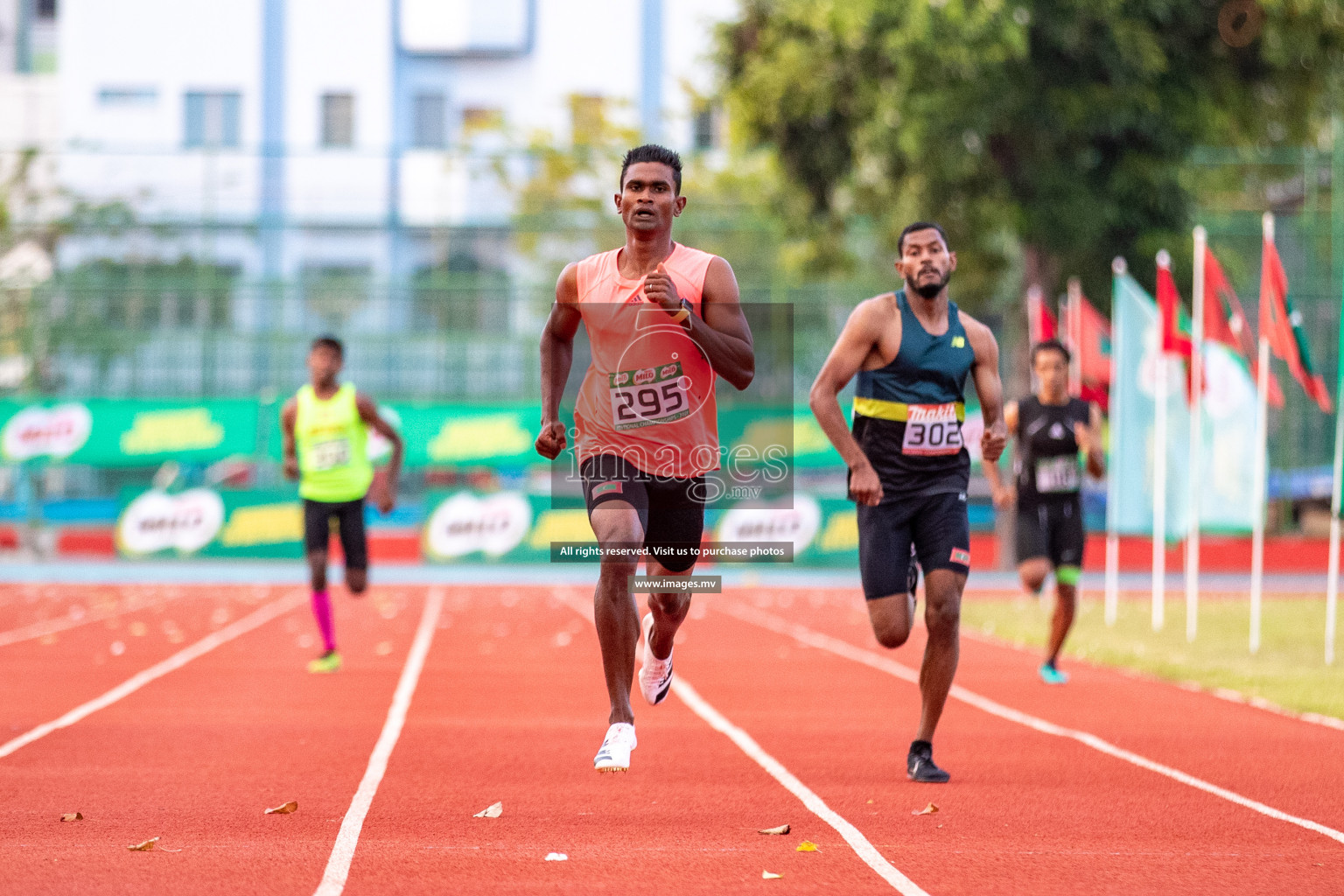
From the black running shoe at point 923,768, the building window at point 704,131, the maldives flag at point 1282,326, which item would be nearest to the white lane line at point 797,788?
the black running shoe at point 923,768

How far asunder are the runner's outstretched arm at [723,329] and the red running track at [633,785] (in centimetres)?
→ 165

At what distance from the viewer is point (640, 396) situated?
666 cm

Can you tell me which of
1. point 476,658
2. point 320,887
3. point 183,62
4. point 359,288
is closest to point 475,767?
point 320,887

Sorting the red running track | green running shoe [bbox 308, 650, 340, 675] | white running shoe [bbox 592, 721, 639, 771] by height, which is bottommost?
green running shoe [bbox 308, 650, 340, 675]

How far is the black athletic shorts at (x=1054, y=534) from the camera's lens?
39.0 ft

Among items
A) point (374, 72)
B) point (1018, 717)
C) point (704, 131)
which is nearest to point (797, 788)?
point (1018, 717)

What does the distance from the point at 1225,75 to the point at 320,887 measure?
2405cm

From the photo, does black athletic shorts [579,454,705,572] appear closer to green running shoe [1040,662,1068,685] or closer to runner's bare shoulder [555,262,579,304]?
runner's bare shoulder [555,262,579,304]

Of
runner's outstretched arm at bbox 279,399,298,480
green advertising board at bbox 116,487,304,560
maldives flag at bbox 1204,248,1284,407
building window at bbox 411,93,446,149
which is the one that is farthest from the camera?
building window at bbox 411,93,446,149

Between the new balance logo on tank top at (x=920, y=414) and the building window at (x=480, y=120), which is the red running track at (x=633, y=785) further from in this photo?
the building window at (x=480, y=120)

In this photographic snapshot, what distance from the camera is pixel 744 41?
28.0m

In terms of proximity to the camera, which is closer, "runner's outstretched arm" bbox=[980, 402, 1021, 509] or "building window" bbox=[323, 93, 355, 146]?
"runner's outstretched arm" bbox=[980, 402, 1021, 509]

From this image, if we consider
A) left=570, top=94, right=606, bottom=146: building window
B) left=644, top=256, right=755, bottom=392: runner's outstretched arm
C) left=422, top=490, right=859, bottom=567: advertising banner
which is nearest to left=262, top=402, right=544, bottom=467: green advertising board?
left=422, top=490, right=859, bottom=567: advertising banner

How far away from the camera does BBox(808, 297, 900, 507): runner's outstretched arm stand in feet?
23.8
